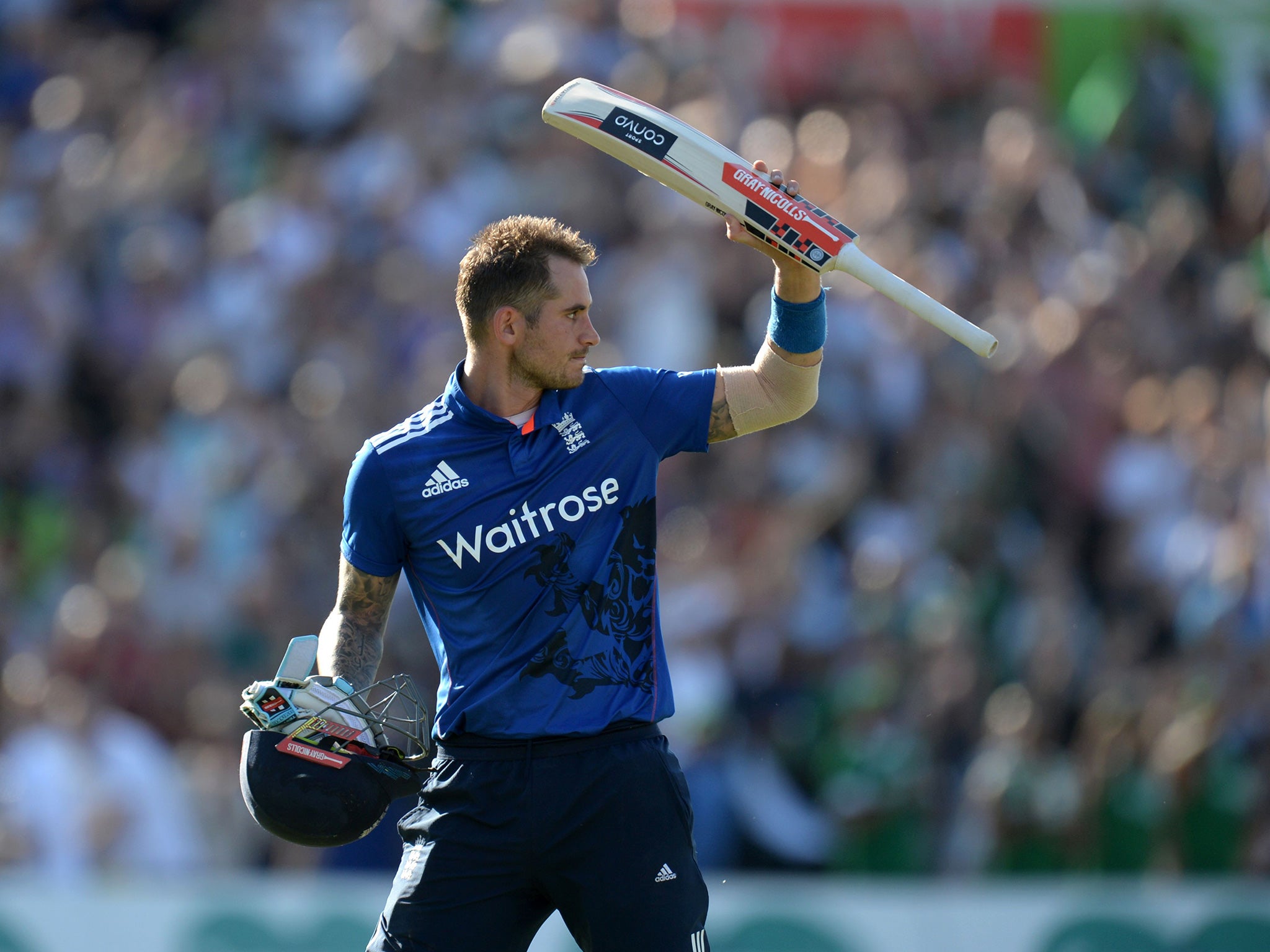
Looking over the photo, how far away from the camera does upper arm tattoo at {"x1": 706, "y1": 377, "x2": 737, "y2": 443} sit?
476cm

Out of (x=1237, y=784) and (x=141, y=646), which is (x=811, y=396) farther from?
(x=141, y=646)

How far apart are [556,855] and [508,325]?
4.79 ft

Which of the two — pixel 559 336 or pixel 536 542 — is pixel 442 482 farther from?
pixel 559 336

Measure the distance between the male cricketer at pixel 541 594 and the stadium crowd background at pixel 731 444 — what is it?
12.2 feet

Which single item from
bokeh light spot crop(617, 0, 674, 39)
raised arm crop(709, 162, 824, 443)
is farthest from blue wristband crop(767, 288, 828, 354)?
bokeh light spot crop(617, 0, 674, 39)

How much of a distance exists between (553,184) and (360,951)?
516 cm

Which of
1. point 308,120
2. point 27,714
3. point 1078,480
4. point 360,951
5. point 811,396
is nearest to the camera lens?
point 811,396

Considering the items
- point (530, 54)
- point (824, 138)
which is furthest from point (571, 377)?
point (530, 54)

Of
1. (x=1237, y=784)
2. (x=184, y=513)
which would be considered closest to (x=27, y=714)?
(x=184, y=513)

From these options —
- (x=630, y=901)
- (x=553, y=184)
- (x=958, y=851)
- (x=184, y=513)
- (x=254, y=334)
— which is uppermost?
(x=553, y=184)

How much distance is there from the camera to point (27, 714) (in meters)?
8.68

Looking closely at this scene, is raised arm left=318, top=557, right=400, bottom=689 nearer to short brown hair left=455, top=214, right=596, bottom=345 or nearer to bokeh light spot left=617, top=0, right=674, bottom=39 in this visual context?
short brown hair left=455, top=214, right=596, bottom=345

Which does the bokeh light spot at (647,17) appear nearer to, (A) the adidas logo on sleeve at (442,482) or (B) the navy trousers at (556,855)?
(A) the adidas logo on sleeve at (442,482)

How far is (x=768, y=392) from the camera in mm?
4746
